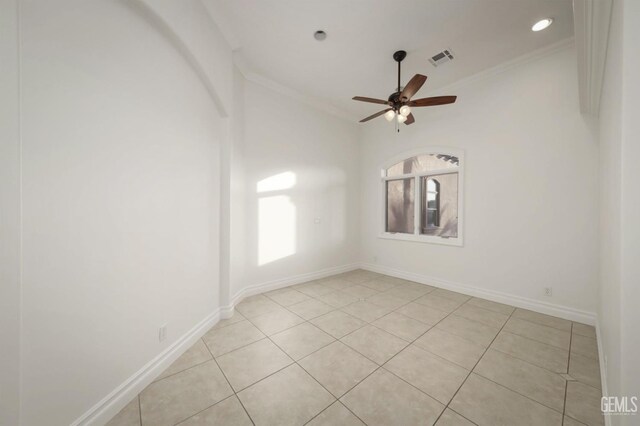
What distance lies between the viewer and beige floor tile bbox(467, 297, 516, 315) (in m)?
3.00

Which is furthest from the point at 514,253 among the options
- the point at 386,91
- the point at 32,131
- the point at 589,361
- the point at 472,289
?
the point at 32,131

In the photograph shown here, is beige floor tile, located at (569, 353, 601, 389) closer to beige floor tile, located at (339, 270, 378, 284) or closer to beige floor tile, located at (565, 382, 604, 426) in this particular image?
beige floor tile, located at (565, 382, 604, 426)

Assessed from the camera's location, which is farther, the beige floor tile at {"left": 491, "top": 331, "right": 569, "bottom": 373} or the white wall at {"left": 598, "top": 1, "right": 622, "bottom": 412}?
the beige floor tile at {"left": 491, "top": 331, "right": 569, "bottom": 373}

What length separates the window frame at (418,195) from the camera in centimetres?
365

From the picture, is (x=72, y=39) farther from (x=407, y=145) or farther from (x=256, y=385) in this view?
(x=407, y=145)

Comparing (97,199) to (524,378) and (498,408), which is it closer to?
(498,408)

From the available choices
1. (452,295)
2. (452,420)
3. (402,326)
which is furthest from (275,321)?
(452,295)

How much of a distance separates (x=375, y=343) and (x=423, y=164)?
3.39 m

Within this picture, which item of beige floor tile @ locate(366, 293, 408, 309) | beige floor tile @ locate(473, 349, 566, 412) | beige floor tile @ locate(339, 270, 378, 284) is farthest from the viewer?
beige floor tile @ locate(339, 270, 378, 284)

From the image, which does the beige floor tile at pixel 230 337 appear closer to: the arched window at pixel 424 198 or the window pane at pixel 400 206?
the arched window at pixel 424 198

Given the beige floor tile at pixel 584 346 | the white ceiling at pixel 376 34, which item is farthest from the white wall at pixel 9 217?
the beige floor tile at pixel 584 346

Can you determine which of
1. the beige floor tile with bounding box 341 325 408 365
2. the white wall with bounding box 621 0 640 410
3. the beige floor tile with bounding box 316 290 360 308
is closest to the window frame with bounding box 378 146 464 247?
the beige floor tile with bounding box 316 290 360 308

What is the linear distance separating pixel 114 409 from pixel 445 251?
4.35 meters

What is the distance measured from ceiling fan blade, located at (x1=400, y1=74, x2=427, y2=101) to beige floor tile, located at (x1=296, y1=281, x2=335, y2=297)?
311 centimetres
